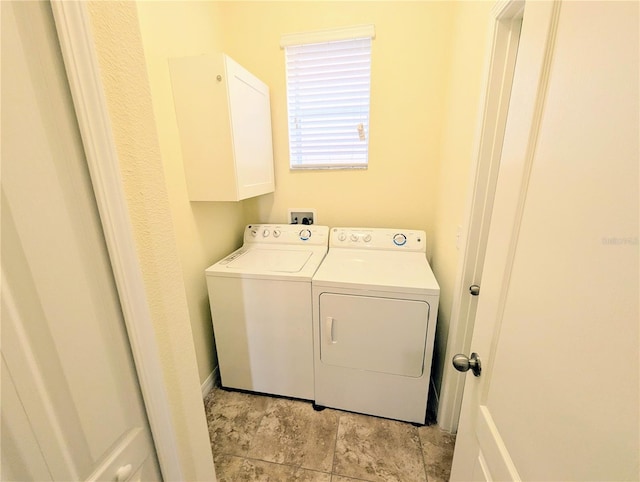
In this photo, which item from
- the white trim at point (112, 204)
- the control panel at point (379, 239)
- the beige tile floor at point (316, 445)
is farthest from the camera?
the control panel at point (379, 239)

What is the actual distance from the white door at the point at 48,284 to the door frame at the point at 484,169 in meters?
1.38

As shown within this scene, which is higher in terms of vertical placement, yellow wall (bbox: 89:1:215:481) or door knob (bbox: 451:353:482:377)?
yellow wall (bbox: 89:1:215:481)

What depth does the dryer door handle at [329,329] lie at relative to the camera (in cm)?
155

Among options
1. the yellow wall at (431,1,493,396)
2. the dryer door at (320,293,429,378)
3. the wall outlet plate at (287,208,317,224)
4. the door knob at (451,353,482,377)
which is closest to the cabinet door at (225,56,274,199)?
the wall outlet plate at (287,208,317,224)

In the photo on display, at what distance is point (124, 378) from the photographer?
0.62 meters

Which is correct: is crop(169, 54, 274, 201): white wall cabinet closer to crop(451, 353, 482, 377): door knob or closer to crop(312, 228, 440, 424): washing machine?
crop(312, 228, 440, 424): washing machine

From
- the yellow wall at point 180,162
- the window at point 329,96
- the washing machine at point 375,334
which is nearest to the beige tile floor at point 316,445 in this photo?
the washing machine at point 375,334

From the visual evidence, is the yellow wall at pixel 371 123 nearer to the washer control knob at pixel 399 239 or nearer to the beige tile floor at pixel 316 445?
the washer control knob at pixel 399 239

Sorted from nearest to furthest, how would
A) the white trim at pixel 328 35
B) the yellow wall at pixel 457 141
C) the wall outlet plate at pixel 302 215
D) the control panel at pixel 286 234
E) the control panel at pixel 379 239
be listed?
the yellow wall at pixel 457 141 < the white trim at pixel 328 35 < the control panel at pixel 379 239 < the control panel at pixel 286 234 < the wall outlet plate at pixel 302 215

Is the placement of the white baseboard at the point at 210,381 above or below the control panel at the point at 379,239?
below

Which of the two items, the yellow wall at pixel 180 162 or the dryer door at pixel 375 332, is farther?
the dryer door at pixel 375 332

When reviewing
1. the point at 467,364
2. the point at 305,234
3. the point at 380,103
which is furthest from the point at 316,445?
the point at 380,103

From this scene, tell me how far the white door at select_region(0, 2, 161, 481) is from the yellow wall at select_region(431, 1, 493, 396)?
56.1 inches

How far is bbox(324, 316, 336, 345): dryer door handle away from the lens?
1.55 meters
